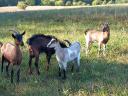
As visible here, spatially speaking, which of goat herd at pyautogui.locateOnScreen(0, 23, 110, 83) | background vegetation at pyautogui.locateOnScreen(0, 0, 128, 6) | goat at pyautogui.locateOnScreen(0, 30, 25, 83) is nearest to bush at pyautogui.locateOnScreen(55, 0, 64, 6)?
background vegetation at pyautogui.locateOnScreen(0, 0, 128, 6)

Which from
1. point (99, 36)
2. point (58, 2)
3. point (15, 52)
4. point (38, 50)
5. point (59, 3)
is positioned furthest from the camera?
point (58, 2)

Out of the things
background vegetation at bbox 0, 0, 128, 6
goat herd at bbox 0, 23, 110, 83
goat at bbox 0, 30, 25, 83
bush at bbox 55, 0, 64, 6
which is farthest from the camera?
bush at bbox 55, 0, 64, 6

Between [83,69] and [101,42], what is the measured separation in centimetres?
283

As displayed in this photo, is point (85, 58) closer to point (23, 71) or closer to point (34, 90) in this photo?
point (23, 71)

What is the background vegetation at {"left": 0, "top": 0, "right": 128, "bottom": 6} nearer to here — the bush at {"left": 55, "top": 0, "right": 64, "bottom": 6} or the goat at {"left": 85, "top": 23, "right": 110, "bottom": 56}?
the bush at {"left": 55, "top": 0, "right": 64, "bottom": 6}

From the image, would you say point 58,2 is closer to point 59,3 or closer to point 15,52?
point 59,3

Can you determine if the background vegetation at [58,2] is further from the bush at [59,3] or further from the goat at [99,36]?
the goat at [99,36]

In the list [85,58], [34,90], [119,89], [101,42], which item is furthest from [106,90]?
[101,42]

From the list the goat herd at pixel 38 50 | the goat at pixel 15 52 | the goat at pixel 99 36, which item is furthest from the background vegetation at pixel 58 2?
the goat at pixel 15 52

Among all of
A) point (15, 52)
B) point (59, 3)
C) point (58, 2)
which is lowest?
point (59, 3)

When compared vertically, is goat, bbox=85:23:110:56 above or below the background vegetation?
above

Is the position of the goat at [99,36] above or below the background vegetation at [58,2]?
above

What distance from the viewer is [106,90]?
9.99 meters

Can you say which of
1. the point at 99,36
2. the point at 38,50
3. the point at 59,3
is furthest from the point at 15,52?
the point at 59,3
